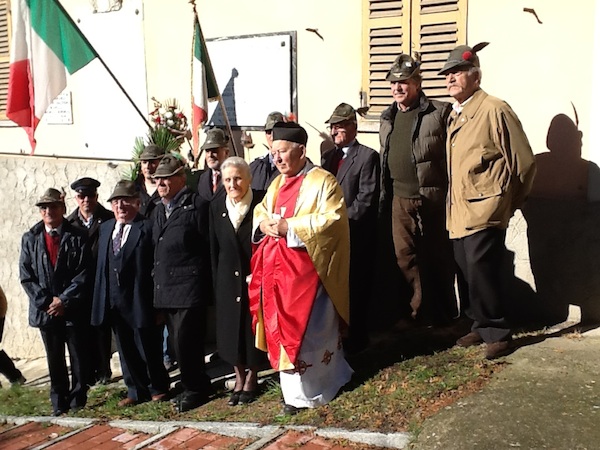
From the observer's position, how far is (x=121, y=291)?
5559mm

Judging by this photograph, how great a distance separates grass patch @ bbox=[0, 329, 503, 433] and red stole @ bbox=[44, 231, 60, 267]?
130cm

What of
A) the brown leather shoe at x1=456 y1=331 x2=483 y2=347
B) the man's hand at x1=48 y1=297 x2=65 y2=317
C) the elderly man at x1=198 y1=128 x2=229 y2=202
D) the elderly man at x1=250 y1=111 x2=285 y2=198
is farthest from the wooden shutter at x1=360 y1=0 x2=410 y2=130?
the man's hand at x1=48 y1=297 x2=65 y2=317

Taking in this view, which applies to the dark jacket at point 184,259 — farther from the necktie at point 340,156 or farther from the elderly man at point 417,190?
the elderly man at point 417,190

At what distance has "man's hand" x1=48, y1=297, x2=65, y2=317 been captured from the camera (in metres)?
5.63

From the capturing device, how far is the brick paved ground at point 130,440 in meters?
4.25

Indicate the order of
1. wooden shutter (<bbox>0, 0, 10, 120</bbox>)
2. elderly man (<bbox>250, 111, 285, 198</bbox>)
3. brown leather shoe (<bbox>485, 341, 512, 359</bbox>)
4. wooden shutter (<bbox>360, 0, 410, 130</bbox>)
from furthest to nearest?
wooden shutter (<bbox>0, 0, 10, 120</bbox>) → wooden shutter (<bbox>360, 0, 410, 130</bbox>) → elderly man (<bbox>250, 111, 285, 198</bbox>) → brown leather shoe (<bbox>485, 341, 512, 359</bbox>)

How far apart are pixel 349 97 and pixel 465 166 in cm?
234

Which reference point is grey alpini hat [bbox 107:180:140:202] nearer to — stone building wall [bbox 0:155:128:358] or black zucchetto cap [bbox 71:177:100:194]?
A: black zucchetto cap [bbox 71:177:100:194]

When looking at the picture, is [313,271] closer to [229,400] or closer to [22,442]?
[229,400]

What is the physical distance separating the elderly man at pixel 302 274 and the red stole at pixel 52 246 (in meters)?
1.99

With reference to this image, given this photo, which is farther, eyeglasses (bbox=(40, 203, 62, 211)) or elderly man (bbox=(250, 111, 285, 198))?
elderly man (bbox=(250, 111, 285, 198))

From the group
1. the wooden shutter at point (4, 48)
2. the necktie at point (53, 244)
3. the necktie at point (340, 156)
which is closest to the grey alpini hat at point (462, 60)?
the necktie at point (340, 156)

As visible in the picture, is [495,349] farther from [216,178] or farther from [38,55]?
[38,55]

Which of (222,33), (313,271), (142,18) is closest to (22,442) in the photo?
(313,271)
